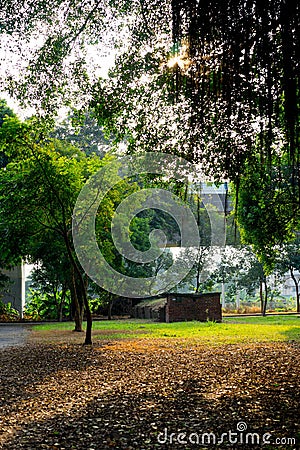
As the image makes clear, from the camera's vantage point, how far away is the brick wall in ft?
67.5

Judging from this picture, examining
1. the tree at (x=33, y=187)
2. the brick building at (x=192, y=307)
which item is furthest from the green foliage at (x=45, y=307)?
the tree at (x=33, y=187)

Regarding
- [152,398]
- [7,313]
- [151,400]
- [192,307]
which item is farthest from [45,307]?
[151,400]

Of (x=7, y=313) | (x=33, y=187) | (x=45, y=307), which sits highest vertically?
(x=33, y=187)

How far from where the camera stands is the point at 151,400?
224 inches

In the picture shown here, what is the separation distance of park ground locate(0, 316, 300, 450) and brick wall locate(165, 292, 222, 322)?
9.61 metres

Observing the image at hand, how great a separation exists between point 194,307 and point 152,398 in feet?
49.2

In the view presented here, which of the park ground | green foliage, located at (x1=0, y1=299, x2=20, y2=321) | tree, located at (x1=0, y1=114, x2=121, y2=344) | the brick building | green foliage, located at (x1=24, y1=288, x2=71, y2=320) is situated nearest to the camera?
the park ground

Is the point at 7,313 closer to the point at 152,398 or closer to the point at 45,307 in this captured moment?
the point at 45,307

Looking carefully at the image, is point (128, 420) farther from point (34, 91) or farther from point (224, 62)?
point (34, 91)

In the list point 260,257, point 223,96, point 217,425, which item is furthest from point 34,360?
point 223,96

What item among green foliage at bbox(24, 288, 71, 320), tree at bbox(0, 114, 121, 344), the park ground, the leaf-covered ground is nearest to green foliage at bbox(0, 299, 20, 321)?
green foliage at bbox(24, 288, 71, 320)

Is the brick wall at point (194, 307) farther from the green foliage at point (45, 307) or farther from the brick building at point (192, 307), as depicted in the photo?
the green foliage at point (45, 307)

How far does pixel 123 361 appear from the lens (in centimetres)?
906

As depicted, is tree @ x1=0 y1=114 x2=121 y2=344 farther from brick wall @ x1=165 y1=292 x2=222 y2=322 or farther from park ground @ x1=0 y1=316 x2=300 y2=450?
brick wall @ x1=165 y1=292 x2=222 y2=322
